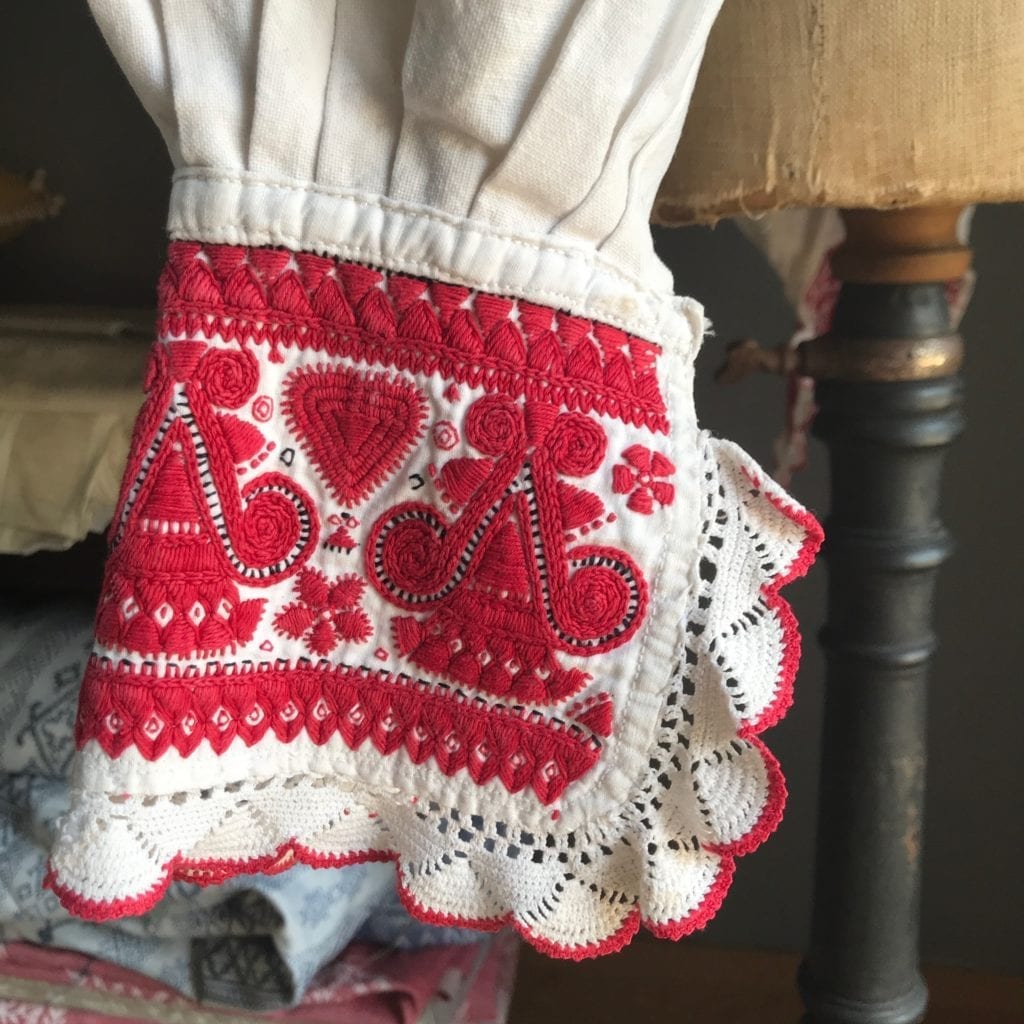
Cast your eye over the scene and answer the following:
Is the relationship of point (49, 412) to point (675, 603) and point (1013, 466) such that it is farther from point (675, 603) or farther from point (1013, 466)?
point (1013, 466)

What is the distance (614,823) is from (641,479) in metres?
0.14

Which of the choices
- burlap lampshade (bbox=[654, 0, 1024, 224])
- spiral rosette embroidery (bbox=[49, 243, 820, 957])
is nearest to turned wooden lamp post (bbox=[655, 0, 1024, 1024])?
burlap lampshade (bbox=[654, 0, 1024, 224])

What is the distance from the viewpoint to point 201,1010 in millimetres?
661

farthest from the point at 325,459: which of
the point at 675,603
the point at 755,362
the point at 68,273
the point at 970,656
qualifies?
the point at 970,656

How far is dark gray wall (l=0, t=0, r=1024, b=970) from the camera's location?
31.0 inches

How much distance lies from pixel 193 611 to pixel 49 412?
0.90 ft

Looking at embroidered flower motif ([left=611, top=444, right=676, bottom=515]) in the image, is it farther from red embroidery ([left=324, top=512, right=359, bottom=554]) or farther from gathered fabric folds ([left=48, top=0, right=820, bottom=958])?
red embroidery ([left=324, top=512, right=359, bottom=554])

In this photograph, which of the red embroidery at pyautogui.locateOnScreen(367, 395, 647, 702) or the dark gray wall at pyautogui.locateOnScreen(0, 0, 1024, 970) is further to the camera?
the dark gray wall at pyautogui.locateOnScreen(0, 0, 1024, 970)

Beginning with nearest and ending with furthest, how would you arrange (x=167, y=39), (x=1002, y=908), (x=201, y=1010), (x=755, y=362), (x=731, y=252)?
(x=167, y=39) < (x=755, y=362) < (x=201, y=1010) < (x=731, y=252) < (x=1002, y=908)

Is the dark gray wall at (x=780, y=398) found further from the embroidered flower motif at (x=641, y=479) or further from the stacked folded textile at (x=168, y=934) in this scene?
the embroidered flower motif at (x=641, y=479)

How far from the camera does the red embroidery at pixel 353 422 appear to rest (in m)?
0.38

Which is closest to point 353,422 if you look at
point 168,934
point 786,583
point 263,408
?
point 263,408

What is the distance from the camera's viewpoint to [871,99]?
0.38 m

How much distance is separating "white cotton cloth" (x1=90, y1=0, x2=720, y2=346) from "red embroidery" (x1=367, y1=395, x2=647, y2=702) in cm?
5
